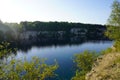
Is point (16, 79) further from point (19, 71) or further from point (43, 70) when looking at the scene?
point (43, 70)

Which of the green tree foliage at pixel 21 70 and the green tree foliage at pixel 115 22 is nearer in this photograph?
the green tree foliage at pixel 21 70

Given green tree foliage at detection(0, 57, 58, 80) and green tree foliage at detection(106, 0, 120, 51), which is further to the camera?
green tree foliage at detection(106, 0, 120, 51)

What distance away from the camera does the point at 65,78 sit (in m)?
84.8

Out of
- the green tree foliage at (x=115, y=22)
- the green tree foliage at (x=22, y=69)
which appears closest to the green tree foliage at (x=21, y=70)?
the green tree foliage at (x=22, y=69)

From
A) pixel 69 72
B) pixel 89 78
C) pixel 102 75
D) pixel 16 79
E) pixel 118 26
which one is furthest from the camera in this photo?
pixel 69 72

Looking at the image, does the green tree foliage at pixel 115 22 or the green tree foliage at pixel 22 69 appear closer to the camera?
the green tree foliage at pixel 22 69

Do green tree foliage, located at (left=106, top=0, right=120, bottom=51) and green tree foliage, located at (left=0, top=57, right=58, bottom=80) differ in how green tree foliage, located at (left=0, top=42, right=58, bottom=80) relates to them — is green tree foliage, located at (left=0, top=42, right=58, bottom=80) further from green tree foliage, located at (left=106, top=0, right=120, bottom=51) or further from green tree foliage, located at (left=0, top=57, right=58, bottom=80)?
green tree foliage, located at (left=106, top=0, right=120, bottom=51)

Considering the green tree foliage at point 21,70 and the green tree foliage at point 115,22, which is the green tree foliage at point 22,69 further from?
the green tree foliage at point 115,22

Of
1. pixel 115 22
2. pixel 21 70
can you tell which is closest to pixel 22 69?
pixel 21 70

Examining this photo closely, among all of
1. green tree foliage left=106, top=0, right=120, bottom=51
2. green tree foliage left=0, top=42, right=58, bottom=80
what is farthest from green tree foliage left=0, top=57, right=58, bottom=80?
green tree foliage left=106, top=0, right=120, bottom=51

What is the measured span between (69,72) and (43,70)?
214 feet

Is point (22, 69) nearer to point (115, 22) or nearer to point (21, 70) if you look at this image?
point (21, 70)

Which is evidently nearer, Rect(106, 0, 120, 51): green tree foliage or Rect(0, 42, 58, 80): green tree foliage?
Rect(0, 42, 58, 80): green tree foliage

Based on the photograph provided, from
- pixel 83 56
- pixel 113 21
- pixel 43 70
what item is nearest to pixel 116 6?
pixel 113 21
